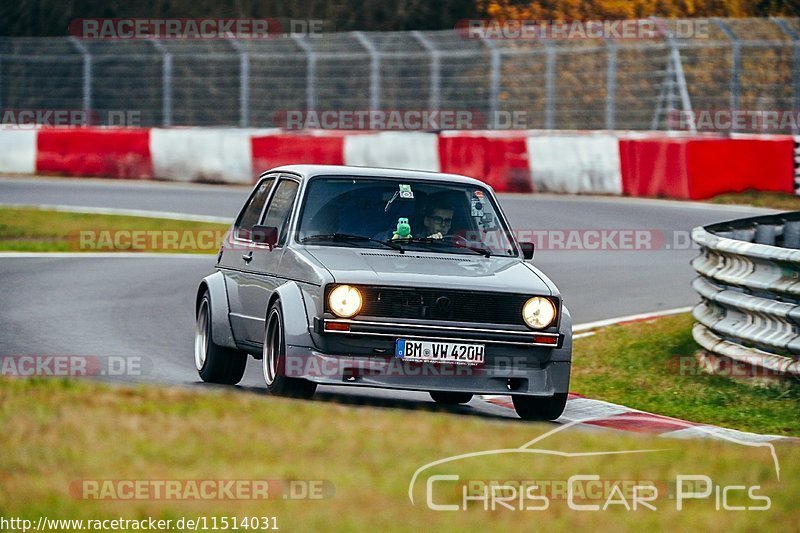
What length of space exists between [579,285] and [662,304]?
1.39m

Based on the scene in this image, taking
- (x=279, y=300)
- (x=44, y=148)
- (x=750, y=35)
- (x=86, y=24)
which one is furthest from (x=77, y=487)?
(x=86, y=24)

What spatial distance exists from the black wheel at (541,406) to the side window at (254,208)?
7.41 feet

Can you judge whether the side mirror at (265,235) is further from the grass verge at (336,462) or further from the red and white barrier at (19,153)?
the red and white barrier at (19,153)

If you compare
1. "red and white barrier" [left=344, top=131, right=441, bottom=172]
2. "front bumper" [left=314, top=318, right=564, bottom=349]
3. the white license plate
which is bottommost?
"red and white barrier" [left=344, top=131, right=441, bottom=172]

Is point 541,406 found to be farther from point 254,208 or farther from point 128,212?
point 128,212

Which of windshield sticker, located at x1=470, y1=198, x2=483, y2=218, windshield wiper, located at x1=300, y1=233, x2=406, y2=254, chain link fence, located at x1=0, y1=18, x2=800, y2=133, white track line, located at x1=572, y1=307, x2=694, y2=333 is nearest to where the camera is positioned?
windshield wiper, located at x1=300, y1=233, x2=406, y2=254

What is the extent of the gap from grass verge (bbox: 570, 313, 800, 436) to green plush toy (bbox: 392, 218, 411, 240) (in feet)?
6.40

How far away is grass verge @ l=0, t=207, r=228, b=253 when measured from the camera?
19656 mm

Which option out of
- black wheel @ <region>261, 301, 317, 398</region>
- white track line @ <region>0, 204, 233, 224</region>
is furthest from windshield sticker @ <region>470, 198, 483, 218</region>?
white track line @ <region>0, 204, 233, 224</region>

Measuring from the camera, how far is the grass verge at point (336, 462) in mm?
5430

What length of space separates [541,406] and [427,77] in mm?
20622

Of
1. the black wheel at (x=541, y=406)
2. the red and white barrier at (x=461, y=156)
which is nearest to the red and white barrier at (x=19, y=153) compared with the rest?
the red and white barrier at (x=461, y=156)

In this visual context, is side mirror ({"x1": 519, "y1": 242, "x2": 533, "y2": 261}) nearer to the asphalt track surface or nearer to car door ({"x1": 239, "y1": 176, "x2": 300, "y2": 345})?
the asphalt track surface

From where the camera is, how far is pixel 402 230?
9.62 meters
